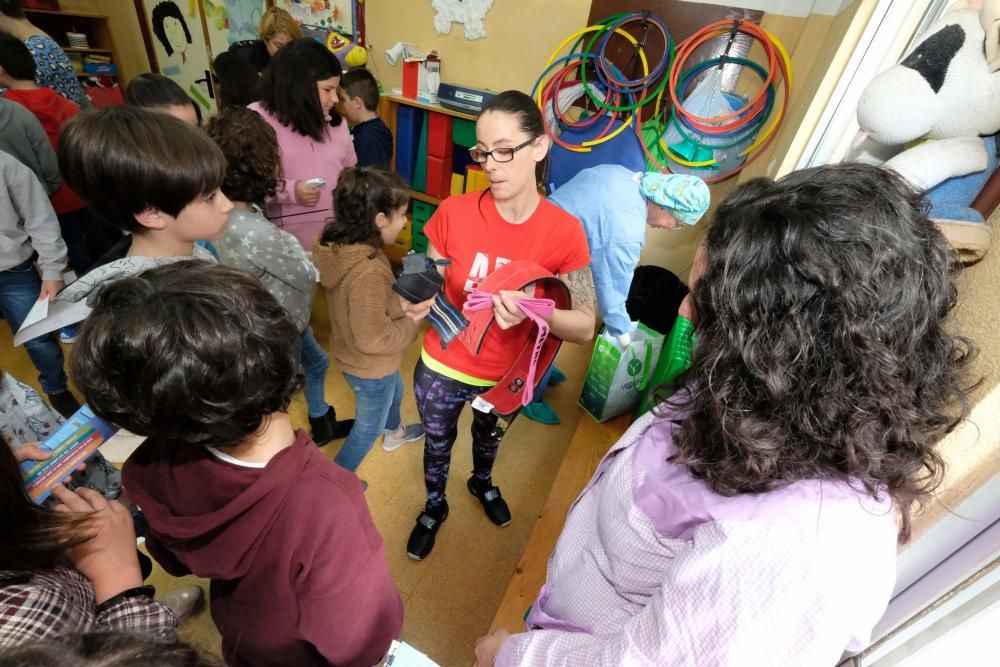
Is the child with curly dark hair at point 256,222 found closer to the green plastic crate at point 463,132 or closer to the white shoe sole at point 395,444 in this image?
the white shoe sole at point 395,444

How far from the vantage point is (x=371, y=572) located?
29.7 inches

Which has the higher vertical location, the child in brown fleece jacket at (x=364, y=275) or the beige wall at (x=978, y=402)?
the beige wall at (x=978, y=402)

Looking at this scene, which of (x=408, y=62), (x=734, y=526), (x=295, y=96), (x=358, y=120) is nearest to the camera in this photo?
(x=734, y=526)

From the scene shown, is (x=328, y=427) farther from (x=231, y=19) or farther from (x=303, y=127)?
(x=231, y=19)

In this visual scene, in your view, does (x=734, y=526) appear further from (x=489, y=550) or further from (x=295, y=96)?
(x=295, y=96)

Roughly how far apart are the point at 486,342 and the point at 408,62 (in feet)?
8.82

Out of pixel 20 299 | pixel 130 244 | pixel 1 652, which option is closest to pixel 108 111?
pixel 130 244

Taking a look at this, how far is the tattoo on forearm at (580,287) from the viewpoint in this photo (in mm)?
1334

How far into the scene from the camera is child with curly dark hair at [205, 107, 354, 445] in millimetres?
1493

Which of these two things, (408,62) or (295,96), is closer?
(295,96)

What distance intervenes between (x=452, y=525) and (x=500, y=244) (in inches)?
49.7

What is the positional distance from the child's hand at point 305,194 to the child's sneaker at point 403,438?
1.16 metres

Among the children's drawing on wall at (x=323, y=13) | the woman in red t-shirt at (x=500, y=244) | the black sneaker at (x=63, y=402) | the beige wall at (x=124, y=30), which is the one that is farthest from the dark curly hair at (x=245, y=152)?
the beige wall at (x=124, y=30)

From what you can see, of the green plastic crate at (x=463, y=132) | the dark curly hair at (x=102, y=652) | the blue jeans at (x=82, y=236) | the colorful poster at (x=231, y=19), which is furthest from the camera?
the colorful poster at (x=231, y=19)
